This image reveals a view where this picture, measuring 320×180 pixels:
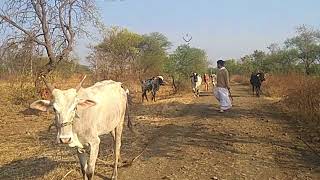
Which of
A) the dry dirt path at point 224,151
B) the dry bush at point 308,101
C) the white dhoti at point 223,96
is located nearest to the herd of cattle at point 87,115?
the dry dirt path at point 224,151

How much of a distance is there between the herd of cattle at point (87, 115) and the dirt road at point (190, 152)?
97 cm

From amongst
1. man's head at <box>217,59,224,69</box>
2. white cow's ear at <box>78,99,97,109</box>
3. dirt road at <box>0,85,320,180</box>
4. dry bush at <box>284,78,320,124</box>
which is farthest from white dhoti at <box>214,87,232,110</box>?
white cow's ear at <box>78,99,97,109</box>

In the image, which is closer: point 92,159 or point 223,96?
point 92,159

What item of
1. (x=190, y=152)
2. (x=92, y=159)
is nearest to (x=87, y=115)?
(x=92, y=159)

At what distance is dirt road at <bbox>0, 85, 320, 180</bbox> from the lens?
712 cm

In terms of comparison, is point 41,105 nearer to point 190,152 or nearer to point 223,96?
point 190,152

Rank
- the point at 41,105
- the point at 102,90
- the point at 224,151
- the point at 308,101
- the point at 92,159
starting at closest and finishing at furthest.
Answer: the point at 41,105
the point at 92,159
the point at 102,90
the point at 224,151
the point at 308,101

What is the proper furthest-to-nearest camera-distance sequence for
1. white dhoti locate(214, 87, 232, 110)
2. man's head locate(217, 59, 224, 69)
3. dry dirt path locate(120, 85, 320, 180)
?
white dhoti locate(214, 87, 232, 110) → man's head locate(217, 59, 224, 69) → dry dirt path locate(120, 85, 320, 180)

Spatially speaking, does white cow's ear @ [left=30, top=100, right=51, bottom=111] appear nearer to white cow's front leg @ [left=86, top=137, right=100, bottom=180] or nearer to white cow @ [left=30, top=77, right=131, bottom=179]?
white cow @ [left=30, top=77, right=131, bottom=179]

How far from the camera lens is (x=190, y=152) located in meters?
8.59

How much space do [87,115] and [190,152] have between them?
320 cm

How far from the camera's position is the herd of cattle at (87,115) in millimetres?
5281

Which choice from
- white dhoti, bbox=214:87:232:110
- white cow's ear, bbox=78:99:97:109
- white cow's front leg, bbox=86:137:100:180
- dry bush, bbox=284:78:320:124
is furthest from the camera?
white dhoti, bbox=214:87:232:110

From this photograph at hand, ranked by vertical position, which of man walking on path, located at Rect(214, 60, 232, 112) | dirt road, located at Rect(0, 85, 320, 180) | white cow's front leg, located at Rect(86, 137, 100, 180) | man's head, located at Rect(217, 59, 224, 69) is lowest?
dirt road, located at Rect(0, 85, 320, 180)
